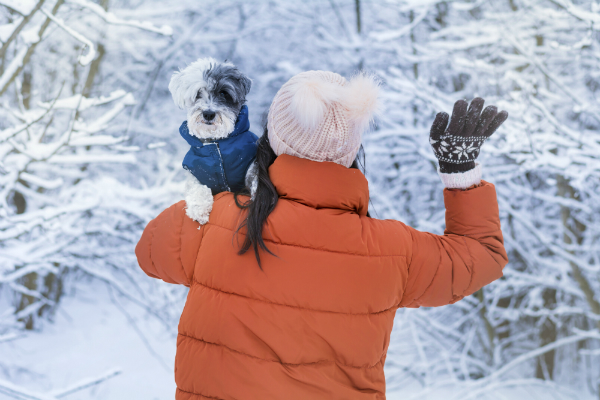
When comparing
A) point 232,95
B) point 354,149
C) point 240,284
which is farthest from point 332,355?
point 232,95

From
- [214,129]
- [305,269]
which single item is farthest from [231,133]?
[305,269]

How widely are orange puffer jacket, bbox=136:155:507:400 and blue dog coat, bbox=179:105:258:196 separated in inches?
7.2

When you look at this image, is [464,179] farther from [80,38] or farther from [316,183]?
[80,38]

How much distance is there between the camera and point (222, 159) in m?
1.13

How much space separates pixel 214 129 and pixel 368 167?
2246mm

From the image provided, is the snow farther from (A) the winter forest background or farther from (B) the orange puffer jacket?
(B) the orange puffer jacket

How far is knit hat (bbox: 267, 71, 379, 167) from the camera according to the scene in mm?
881

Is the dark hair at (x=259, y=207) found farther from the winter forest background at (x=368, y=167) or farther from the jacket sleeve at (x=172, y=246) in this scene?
the winter forest background at (x=368, y=167)

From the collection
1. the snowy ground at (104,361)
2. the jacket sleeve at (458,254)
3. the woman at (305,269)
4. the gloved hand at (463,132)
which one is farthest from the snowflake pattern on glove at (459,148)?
the snowy ground at (104,361)

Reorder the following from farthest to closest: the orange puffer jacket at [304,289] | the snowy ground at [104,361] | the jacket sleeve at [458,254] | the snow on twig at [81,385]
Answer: the snowy ground at [104,361] < the snow on twig at [81,385] < the jacket sleeve at [458,254] < the orange puffer jacket at [304,289]

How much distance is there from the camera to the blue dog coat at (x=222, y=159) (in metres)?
1.13

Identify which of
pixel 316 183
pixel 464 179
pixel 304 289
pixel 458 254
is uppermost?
pixel 464 179

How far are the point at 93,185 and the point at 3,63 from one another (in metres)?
1.03

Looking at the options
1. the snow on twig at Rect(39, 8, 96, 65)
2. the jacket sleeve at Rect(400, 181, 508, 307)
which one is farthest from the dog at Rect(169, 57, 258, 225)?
the snow on twig at Rect(39, 8, 96, 65)
